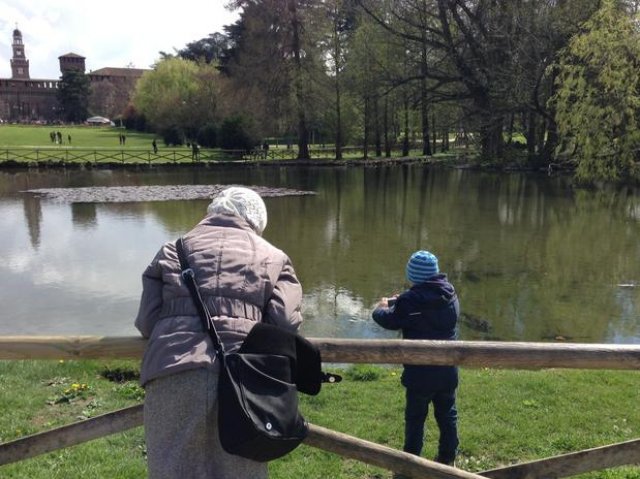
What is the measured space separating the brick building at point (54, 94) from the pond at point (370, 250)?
72.5 m

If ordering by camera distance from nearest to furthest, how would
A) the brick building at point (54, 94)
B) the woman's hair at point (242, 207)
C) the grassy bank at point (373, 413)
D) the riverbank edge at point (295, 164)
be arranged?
the woman's hair at point (242, 207) → the grassy bank at point (373, 413) → the riverbank edge at point (295, 164) → the brick building at point (54, 94)

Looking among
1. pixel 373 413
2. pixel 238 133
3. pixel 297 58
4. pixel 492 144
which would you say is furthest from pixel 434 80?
pixel 373 413

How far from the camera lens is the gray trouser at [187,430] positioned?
2.37m

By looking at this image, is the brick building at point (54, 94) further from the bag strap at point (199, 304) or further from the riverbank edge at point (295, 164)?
the bag strap at point (199, 304)

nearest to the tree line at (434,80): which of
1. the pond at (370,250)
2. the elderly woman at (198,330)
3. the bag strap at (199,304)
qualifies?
the pond at (370,250)

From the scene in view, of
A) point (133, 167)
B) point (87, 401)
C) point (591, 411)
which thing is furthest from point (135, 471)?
point (133, 167)

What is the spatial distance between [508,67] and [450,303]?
34975 millimetres

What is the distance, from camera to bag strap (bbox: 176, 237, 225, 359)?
2.36m

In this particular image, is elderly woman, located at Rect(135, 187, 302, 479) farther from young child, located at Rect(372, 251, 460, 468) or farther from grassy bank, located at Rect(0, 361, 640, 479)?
grassy bank, located at Rect(0, 361, 640, 479)

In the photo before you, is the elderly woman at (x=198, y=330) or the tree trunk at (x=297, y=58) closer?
the elderly woman at (x=198, y=330)

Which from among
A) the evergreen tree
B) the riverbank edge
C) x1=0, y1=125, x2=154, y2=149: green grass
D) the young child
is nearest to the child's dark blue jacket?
the young child

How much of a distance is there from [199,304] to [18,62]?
155 meters

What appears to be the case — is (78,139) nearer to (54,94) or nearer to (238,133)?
(238,133)

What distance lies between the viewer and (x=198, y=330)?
7.90 ft
